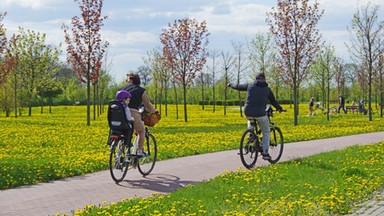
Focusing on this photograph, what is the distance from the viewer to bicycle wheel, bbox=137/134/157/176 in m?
9.81

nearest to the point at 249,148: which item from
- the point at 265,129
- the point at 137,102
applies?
the point at 265,129

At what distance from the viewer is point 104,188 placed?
8.29 meters

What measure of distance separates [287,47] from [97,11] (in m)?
12.1

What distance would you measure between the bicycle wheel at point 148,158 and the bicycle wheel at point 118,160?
82cm

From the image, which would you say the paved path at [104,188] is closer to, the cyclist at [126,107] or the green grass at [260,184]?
the green grass at [260,184]

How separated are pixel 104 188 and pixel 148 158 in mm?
2046

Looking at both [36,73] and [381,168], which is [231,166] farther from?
[36,73]

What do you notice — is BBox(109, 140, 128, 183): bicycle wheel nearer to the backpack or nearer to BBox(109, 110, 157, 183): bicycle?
BBox(109, 110, 157, 183): bicycle

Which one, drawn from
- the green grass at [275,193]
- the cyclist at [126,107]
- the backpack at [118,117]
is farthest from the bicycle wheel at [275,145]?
the backpack at [118,117]

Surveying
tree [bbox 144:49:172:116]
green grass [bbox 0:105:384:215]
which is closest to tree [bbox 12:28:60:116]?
tree [bbox 144:49:172:116]

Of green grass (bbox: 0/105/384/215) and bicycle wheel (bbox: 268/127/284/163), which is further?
bicycle wheel (bbox: 268/127/284/163)

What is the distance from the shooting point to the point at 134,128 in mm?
9328

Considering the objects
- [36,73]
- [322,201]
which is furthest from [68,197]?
[36,73]

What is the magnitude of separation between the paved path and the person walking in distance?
820 mm
